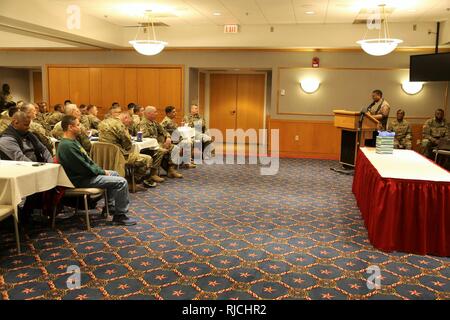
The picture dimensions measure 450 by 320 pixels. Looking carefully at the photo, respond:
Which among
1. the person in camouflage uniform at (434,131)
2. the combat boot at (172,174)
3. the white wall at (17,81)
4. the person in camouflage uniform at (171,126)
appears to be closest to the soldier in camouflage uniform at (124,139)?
the combat boot at (172,174)

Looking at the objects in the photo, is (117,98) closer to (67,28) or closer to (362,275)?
(67,28)

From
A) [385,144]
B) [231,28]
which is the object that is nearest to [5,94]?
[231,28]

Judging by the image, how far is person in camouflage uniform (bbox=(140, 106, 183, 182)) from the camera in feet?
23.5

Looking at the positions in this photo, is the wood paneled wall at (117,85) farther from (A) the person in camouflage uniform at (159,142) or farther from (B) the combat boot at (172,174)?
(B) the combat boot at (172,174)

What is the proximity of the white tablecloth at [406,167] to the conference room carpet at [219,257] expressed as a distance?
773 mm

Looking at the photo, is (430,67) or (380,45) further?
(430,67)

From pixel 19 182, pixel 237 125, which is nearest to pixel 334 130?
pixel 237 125

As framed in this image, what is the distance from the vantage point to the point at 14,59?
12.3 meters

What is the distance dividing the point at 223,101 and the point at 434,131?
628 centimetres

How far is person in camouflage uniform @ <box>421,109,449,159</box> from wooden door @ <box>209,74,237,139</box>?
581cm

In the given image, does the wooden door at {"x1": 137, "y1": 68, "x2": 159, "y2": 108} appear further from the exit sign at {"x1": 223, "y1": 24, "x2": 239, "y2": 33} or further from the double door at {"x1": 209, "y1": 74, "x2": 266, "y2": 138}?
the exit sign at {"x1": 223, "y1": 24, "x2": 239, "y2": 33}

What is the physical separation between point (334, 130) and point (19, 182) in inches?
324

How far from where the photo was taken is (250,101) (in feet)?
42.8

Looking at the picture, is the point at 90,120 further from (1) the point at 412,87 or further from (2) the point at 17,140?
(1) the point at 412,87
